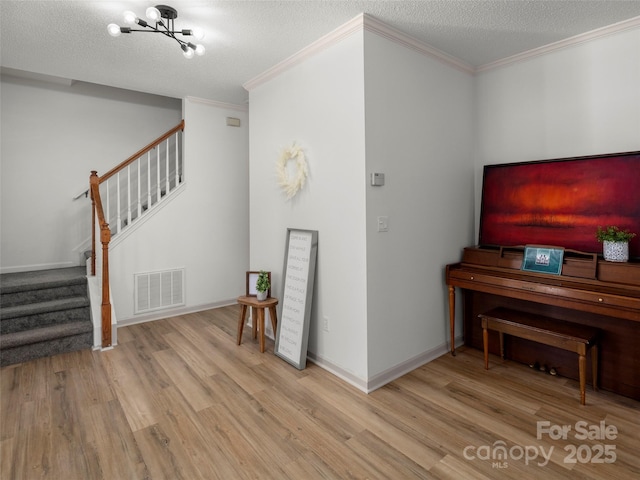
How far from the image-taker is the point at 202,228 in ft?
16.0

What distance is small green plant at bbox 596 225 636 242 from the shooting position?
2518 mm

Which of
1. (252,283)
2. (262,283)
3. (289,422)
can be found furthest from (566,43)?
(289,422)

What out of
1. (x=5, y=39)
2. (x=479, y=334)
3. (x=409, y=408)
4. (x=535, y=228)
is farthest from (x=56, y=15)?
(x=479, y=334)

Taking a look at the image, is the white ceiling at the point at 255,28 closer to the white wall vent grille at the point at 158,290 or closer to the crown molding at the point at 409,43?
the crown molding at the point at 409,43

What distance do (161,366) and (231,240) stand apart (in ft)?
7.41

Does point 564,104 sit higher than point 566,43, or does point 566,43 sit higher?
point 566,43

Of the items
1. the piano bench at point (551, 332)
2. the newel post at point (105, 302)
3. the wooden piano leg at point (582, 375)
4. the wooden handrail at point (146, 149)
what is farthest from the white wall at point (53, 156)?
the wooden piano leg at point (582, 375)

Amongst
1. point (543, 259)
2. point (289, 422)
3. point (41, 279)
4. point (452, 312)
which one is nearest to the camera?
point (289, 422)

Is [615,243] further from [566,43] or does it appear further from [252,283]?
[252,283]

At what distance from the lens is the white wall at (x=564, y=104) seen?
2748 millimetres

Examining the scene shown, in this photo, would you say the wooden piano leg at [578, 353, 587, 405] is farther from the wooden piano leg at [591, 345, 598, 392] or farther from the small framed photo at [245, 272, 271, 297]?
the small framed photo at [245, 272, 271, 297]

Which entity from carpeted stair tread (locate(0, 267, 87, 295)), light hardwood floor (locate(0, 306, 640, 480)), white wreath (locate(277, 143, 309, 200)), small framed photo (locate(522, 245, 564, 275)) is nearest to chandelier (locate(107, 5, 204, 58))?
white wreath (locate(277, 143, 309, 200))

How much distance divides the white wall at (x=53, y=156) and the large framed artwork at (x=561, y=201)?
4.93 meters

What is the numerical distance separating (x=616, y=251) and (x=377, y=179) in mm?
1763
